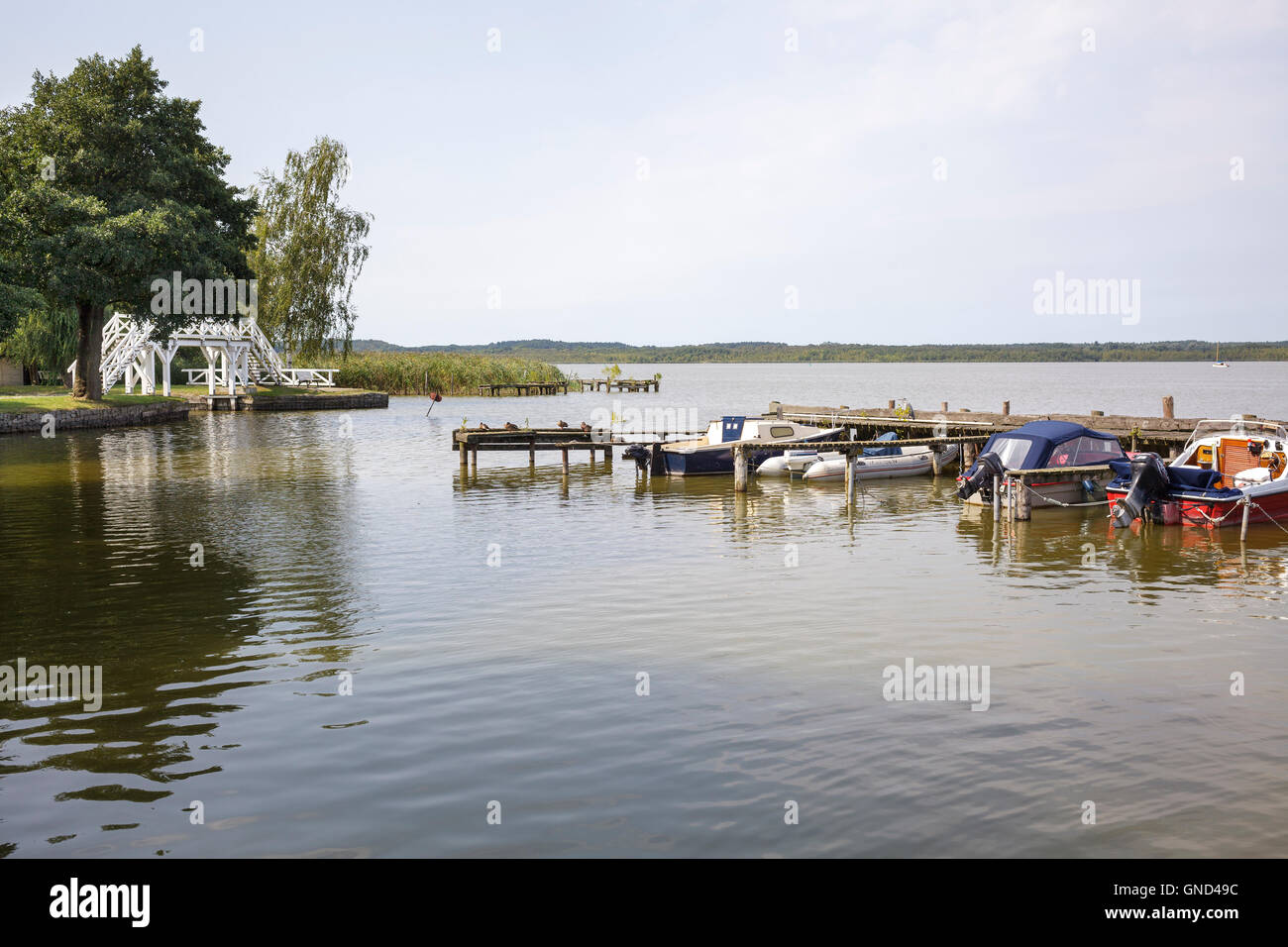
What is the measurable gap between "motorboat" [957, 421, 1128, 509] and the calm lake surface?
8.09 ft

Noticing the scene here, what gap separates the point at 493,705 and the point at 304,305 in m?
81.8

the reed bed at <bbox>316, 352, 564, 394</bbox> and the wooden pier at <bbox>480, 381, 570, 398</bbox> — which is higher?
the reed bed at <bbox>316, 352, 564, 394</bbox>

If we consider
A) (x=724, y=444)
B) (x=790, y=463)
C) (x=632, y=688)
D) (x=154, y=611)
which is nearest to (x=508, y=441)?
(x=724, y=444)

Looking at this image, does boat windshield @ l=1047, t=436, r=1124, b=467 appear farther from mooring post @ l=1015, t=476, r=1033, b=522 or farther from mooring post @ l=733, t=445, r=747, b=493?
mooring post @ l=733, t=445, r=747, b=493

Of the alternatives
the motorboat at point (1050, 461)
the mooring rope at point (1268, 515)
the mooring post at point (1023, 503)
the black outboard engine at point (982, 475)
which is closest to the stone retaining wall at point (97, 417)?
the black outboard engine at point (982, 475)

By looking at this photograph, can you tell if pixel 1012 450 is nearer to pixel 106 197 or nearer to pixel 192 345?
pixel 106 197

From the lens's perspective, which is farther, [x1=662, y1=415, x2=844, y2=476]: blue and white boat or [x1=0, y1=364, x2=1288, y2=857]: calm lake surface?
[x1=662, y1=415, x2=844, y2=476]: blue and white boat

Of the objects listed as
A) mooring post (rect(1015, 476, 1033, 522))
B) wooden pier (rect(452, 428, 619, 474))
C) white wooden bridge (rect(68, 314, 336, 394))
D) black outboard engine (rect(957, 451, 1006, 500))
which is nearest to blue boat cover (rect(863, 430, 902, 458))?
wooden pier (rect(452, 428, 619, 474))

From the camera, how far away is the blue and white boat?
3603 cm

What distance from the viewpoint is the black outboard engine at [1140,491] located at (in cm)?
2358

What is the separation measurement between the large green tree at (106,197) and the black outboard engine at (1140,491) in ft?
160

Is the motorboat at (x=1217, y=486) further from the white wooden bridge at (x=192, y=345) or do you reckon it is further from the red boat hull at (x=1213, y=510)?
the white wooden bridge at (x=192, y=345)
